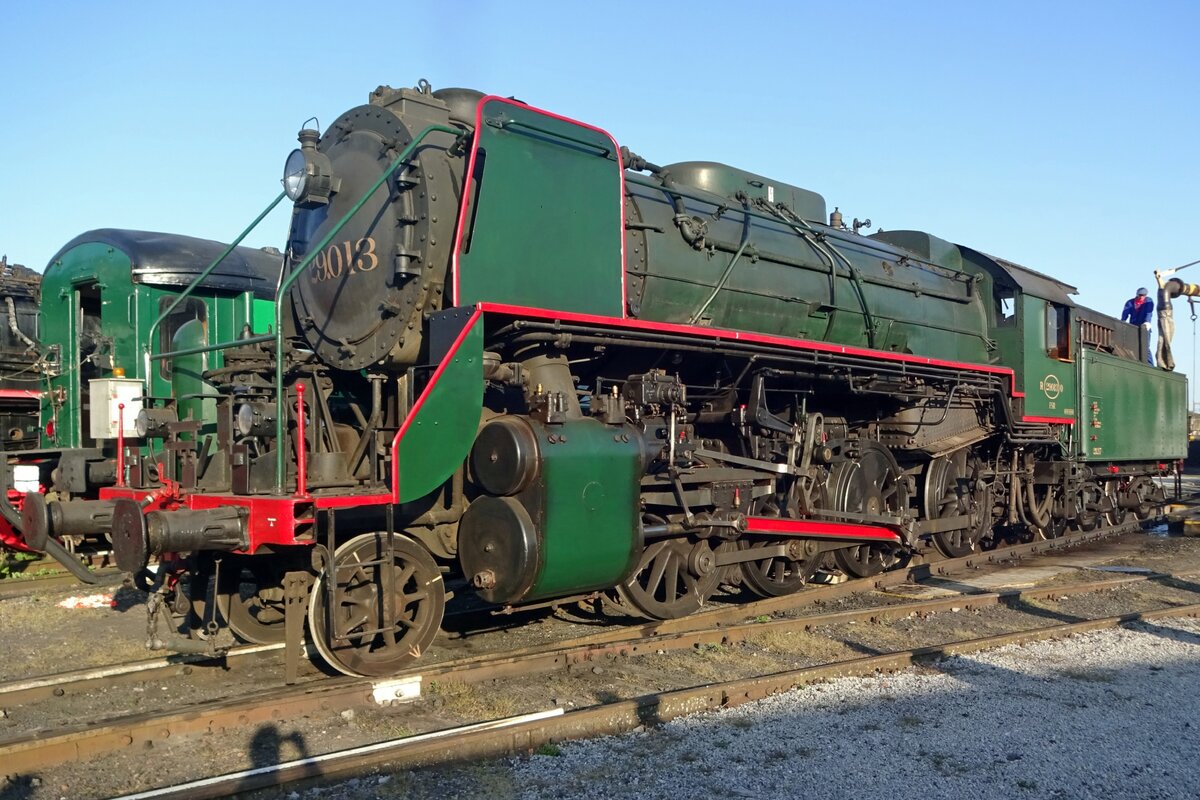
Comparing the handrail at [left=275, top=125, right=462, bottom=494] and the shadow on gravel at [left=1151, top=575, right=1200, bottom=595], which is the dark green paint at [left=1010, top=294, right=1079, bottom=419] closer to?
the shadow on gravel at [left=1151, top=575, right=1200, bottom=595]

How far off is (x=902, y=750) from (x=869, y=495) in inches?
183

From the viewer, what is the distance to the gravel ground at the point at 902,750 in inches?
158

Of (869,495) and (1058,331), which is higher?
(1058,331)

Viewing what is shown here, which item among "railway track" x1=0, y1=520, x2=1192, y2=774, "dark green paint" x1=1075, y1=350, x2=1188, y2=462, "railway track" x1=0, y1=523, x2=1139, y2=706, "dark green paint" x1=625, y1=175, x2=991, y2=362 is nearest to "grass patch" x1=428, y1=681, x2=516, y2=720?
"railway track" x1=0, y1=520, x2=1192, y2=774

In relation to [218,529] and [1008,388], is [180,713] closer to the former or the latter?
[218,529]

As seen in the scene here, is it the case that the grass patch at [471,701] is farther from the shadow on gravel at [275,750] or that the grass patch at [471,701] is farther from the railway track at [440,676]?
the shadow on gravel at [275,750]

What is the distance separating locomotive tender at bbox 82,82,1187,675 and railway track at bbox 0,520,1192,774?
0.91ft

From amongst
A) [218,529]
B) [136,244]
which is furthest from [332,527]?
[136,244]

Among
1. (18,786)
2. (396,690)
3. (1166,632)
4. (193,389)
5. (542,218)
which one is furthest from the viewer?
(193,389)

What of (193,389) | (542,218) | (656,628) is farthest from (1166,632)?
(193,389)

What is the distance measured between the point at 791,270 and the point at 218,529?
5.36m

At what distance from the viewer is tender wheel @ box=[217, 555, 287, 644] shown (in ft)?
20.0

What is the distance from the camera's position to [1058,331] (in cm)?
1221

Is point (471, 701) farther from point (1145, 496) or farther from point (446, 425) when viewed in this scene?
point (1145, 496)
